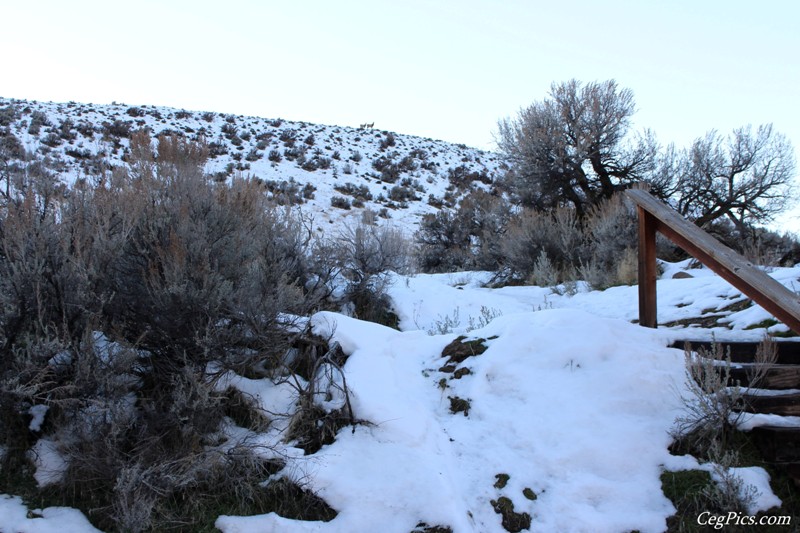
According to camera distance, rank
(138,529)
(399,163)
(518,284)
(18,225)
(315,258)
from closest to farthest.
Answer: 1. (138,529)
2. (18,225)
3. (315,258)
4. (518,284)
5. (399,163)

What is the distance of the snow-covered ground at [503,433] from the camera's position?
116 inches

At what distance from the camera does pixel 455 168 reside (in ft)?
94.4

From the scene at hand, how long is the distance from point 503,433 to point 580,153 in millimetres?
12121

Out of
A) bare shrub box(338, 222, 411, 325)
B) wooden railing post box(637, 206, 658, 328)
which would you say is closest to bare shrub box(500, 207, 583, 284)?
bare shrub box(338, 222, 411, 325)

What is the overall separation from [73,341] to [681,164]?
14468 millimetres

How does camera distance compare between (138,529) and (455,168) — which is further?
(455,168)

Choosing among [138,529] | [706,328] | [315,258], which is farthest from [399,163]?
[138,529]

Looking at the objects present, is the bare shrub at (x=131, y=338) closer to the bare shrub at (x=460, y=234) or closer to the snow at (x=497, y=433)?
the snow at (x=497, y=433)

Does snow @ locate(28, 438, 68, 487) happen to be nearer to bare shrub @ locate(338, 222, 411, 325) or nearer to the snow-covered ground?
the snow-covered ground

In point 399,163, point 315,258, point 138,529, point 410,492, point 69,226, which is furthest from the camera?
point 399,163

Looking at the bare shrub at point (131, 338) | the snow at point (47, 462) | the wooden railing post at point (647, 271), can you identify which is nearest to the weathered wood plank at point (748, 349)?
the wooden railing post at point (647, 271)

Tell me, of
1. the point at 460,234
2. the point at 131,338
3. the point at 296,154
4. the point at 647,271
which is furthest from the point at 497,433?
the point at 296,154

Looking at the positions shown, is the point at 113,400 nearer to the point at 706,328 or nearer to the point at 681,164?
the point at 706,328

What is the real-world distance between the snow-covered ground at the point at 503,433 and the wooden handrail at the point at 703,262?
0.59 m
